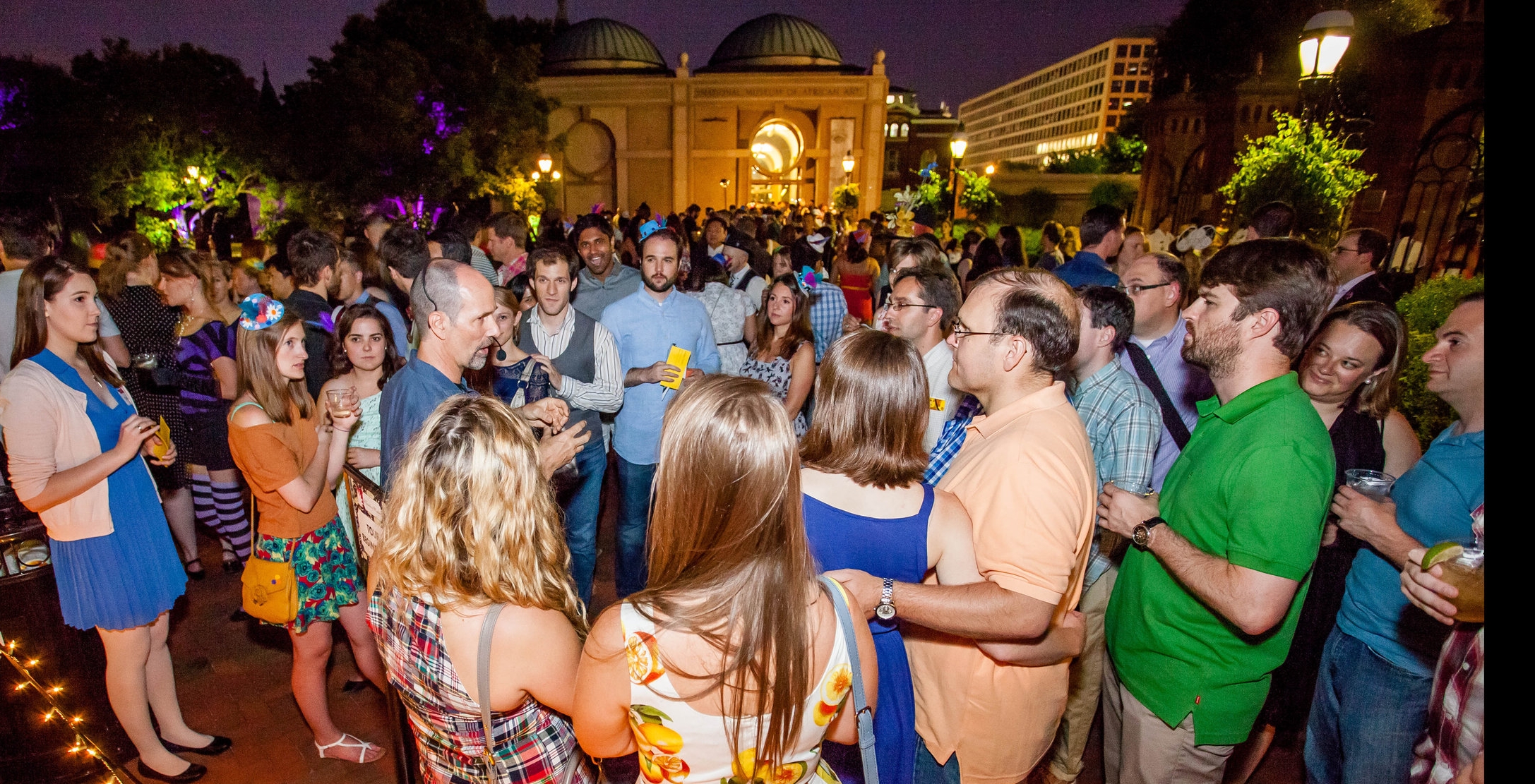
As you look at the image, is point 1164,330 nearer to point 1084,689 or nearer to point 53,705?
point 1084,689

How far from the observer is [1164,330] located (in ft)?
11.9

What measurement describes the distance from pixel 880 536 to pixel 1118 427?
1.47 metres

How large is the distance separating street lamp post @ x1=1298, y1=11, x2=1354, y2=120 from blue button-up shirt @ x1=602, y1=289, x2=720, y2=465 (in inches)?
254

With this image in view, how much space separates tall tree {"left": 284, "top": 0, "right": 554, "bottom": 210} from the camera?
19.6 meters

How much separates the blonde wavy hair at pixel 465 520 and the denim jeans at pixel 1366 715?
104 inches

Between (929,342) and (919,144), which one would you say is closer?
(929,342)

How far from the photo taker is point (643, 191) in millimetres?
33000

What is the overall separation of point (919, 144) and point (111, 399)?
222 ft

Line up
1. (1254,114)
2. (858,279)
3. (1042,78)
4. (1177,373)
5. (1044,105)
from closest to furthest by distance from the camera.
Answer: (1177,373)
(858,279)
(1254,114)
(1044,105)
(1042,78)

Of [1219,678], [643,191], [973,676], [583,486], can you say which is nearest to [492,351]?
[583,486]

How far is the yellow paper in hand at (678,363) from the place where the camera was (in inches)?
151

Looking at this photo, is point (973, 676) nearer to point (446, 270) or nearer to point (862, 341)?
point (862, 341)

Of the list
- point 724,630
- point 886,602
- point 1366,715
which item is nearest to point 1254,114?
point 1366,715

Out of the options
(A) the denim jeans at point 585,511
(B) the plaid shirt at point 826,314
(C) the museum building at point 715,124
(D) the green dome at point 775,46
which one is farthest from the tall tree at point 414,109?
(A) the denim jeans at point 585,511
